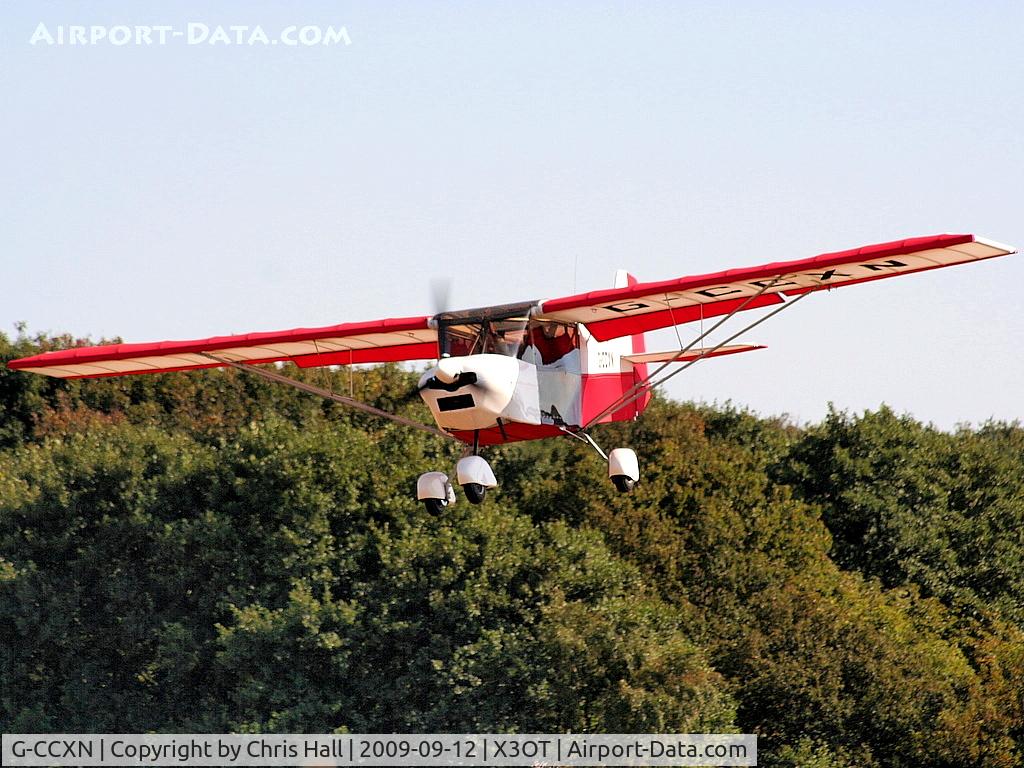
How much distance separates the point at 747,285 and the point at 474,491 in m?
4.68

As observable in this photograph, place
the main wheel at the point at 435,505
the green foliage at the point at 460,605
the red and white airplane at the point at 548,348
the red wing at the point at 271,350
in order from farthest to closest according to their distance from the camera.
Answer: the green foliage at the point at 460,605
the red wing at the point at 271,350
the main wheel at the point at 435,505
the red and white airplane at the point at 548,348

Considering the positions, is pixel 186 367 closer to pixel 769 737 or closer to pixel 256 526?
pixel 256 526

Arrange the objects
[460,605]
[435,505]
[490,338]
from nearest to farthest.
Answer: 1. [490,338]
2. [435,505]
3. [460,605]

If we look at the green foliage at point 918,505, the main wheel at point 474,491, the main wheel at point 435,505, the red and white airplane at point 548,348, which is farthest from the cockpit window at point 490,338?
the green foliage at point 918,505

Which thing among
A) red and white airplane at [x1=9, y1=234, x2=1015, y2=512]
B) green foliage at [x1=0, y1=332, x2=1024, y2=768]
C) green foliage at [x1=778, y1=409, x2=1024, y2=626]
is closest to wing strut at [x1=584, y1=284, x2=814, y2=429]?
red and white airplane at [x1=9, y1=234, x2=1015, y2=512]

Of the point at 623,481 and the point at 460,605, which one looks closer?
the point at 623,481

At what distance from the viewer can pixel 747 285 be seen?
19.8 metres

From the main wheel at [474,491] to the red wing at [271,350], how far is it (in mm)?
3274

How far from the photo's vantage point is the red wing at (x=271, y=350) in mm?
21812

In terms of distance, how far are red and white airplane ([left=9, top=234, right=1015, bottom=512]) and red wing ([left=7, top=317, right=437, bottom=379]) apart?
0.07ft

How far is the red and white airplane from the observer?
17984mm

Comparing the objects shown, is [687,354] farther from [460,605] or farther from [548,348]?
[460,605]

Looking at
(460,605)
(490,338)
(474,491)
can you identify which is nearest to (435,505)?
(474,491)

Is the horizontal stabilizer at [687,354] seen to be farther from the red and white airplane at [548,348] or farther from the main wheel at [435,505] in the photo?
the main wheel at [435,505]
